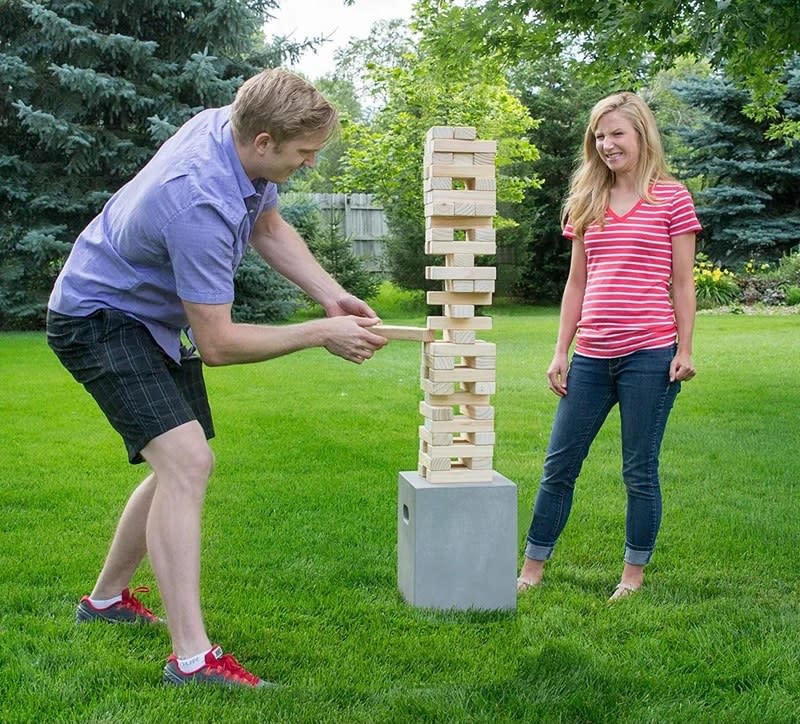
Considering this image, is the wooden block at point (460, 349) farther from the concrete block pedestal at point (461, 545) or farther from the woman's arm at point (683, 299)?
the woman's arm at point (683, 299)

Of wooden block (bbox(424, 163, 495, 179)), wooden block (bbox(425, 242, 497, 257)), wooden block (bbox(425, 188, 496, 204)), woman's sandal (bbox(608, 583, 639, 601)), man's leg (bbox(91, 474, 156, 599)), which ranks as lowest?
woman's sandal (bbox(608, 583, 639, 601))

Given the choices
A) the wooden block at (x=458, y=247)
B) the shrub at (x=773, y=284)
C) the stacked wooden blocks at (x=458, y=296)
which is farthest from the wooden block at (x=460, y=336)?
the shrub at (x=773, y=284)

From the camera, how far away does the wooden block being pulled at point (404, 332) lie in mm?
3141

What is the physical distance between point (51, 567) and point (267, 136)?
2032mm

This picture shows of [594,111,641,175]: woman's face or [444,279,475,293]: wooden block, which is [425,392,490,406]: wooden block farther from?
[594,111,641,175]: woman's face

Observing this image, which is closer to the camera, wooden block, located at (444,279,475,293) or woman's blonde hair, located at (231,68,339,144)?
woman's blonde hair, located at (231,68,339,144)

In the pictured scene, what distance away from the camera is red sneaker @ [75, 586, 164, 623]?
333cm

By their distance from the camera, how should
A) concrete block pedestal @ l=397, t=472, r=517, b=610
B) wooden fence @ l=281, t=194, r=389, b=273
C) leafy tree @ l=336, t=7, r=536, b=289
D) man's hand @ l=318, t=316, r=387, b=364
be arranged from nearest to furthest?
man's hand @ l=318, t=316, r=387, b=364 < concrete block pedestal @ l=397, t=472, r=517, b=610 < leafy tree @ l=336, t=7, r=536, b=289 < wooden fence @ l=281, t=194, r=389, b=273

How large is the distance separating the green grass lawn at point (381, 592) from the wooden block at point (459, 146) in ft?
5.14

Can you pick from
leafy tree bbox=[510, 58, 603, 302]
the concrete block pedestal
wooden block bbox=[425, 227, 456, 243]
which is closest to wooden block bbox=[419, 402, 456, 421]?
the concrete block pedestal

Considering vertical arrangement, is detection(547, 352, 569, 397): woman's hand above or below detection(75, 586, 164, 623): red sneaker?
above

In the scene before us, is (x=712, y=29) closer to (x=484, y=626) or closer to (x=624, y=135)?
(x=624, y=135)

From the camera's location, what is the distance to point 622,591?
12.1ft

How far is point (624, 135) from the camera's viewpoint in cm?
358
